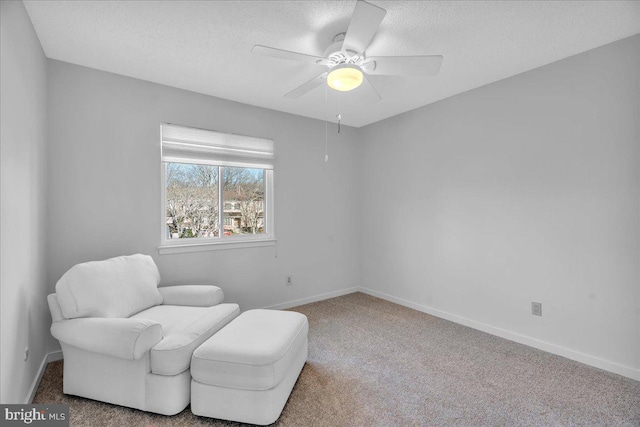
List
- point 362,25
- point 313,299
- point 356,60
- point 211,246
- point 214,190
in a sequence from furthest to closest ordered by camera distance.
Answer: point 313,299, point 214,190, point 211,246, point 356,60, point 362,25

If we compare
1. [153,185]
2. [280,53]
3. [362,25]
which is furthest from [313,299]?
[362,25]

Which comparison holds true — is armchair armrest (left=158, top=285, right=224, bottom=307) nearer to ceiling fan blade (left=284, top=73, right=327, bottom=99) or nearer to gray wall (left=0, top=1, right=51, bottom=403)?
gray wall (left=0, top=1, right=51, bottom=403)

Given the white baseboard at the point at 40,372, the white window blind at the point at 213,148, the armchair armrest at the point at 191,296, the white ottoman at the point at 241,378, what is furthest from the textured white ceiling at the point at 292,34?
the white baseboard at the point at 40,372

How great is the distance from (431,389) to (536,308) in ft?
4.45

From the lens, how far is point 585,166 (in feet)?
8.16

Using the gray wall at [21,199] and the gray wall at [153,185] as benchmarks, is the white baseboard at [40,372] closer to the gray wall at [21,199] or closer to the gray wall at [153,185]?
the gray wall at [21,199]

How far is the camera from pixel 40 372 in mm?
2268

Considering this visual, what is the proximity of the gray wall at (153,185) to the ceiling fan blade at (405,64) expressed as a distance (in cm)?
187

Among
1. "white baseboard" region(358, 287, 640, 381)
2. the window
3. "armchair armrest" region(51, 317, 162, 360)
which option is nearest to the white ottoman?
"armchair armrest" region(51, 317, 162, 360)

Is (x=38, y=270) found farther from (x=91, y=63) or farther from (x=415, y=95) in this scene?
(x=415, y=95)

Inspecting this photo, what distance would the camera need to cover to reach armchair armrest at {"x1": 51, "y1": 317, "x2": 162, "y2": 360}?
1767 millimetres

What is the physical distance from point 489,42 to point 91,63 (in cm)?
311

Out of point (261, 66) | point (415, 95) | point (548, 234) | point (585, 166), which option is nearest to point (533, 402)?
point (548, 234)

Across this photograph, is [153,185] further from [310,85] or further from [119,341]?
[310,85]
